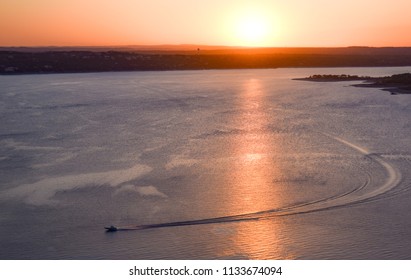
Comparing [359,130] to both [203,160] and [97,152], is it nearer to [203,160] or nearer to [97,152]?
[203,160]

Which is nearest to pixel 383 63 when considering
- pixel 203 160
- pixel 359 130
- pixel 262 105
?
pixel 262 105

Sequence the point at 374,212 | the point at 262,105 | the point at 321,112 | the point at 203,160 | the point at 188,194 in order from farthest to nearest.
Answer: the point at 262,105
the point at 321,112
the point at 203,160
the point at 188,194
the point at 374,212

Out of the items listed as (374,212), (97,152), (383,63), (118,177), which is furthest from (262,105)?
(383,63)

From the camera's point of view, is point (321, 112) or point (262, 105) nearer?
point (321, 112)

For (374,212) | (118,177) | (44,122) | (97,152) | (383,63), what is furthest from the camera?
(383,63)

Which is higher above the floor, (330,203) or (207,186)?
(330,203)

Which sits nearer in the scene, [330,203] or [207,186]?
[330,203]
